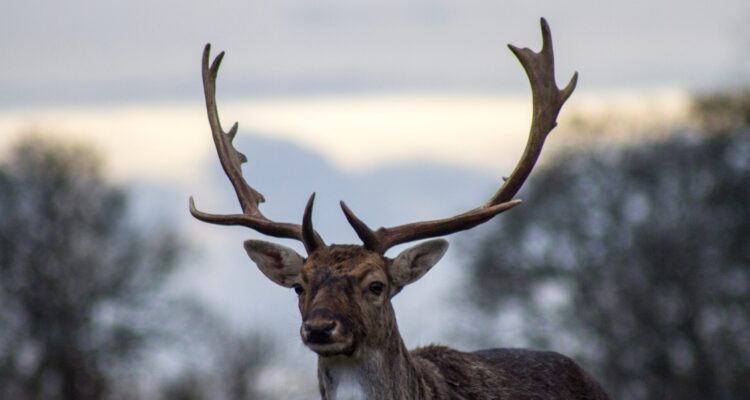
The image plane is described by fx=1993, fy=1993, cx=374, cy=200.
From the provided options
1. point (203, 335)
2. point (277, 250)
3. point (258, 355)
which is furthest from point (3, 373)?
point (277, 250)

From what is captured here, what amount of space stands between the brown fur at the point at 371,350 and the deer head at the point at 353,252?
0.01 metres

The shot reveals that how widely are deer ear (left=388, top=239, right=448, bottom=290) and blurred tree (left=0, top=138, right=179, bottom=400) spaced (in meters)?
40.0

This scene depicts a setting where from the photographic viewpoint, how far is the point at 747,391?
163ft

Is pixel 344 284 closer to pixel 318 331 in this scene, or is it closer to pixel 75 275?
pixel 318 331

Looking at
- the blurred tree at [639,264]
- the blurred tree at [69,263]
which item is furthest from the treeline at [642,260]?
the blurred tree at [69,263]

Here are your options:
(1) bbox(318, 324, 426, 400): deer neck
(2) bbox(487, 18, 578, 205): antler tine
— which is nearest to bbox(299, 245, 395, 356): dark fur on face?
(1) bbox(318, 324, 426, 400): deer neck

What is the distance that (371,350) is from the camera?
1384 centimetres

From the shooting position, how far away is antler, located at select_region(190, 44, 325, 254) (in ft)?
47.3

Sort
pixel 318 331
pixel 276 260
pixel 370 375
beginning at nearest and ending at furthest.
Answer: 1. pixel 318 331
2. pixel 370 375
3. pixel 276 260

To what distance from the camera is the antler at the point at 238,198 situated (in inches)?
568

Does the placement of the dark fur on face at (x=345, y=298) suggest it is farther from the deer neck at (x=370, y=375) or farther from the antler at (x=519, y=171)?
the antler at (x=519, y=171)

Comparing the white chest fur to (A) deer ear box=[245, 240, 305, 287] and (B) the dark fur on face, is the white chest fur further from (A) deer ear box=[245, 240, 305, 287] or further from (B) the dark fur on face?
(A) deer ear box=[245, 240, 305, 287]

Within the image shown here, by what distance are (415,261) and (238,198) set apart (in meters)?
1.81

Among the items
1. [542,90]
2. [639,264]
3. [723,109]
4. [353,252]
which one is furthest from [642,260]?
[353,252]
